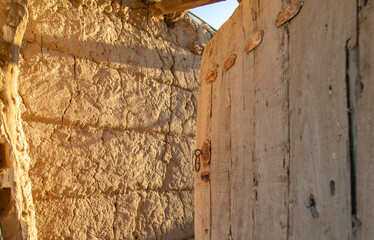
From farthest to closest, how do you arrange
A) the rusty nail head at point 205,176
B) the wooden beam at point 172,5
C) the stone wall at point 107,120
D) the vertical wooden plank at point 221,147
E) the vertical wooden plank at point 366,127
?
the wooden beam at point 172,5
the stone wall at point 107,120
the rusty nail head at point 205,176
the vertical wooden plank at point 221,147
the vertical wooden plank at point 366,127

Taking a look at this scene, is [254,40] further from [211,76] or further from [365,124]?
[365,124]

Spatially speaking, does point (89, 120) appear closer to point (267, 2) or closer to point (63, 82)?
point (63, 82)

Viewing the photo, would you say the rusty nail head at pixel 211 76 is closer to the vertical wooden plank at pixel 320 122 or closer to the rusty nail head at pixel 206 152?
the rusty nail head at pixel 206 152

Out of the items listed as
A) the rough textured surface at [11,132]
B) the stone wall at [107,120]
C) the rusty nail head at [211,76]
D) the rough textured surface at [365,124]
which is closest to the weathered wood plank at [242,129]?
the rusty nail head at [211,76]

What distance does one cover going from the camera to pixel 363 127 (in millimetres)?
671

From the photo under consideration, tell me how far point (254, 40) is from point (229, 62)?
0.61ft

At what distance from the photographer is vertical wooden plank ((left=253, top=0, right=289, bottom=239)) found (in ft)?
3.05

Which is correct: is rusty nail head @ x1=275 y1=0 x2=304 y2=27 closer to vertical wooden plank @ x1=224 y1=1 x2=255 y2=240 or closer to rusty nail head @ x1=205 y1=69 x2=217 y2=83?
vertical wooden plank @ x1=224 y1=1 x2=255 y2=240

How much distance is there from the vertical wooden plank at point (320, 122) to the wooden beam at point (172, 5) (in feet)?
5.84

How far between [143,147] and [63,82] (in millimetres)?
845

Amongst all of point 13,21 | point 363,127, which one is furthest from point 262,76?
point 13,21

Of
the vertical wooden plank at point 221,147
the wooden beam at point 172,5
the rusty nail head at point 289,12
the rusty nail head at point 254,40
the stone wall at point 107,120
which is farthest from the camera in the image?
the wooden beam at point 172,5

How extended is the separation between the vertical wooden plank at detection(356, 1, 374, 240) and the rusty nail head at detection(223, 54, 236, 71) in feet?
2.02

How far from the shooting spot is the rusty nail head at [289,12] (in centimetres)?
91
